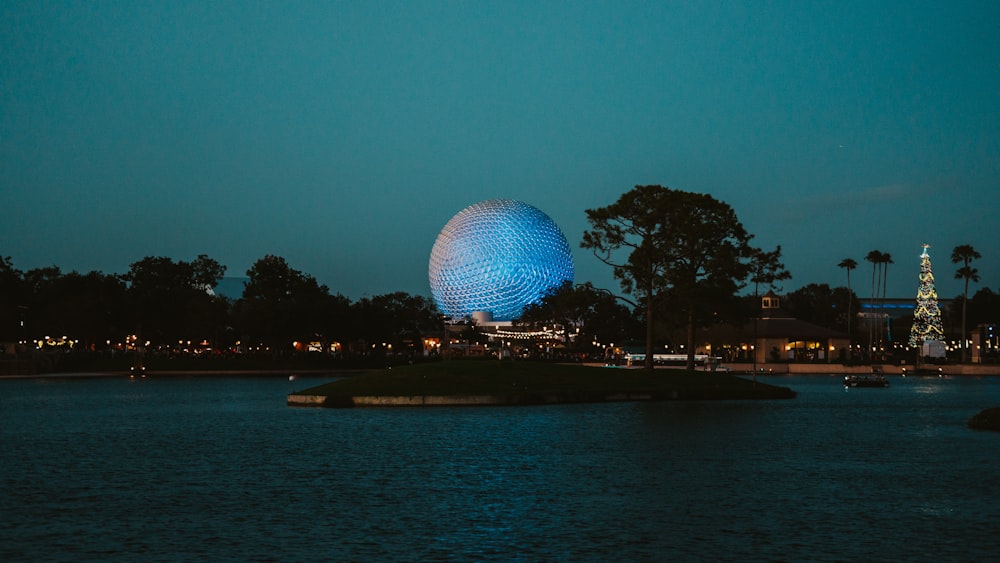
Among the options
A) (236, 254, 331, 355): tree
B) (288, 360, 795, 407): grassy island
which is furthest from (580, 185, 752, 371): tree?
(236, 254, 331, 355): tree

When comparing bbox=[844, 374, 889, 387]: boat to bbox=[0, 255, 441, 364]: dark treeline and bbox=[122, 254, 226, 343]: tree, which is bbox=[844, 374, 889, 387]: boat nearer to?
bbox=[0, 255, 441, 364]: dark treeline

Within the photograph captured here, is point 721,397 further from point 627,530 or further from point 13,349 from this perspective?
point 13,349

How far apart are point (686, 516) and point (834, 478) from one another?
7.77 meters

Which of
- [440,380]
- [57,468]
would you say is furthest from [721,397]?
[57,468]

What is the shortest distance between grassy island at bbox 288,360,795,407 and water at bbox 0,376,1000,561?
993cm

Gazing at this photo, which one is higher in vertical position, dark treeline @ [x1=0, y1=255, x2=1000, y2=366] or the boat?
dark treeline @ [x1=0, y1=255, x2=1000, y2=366]

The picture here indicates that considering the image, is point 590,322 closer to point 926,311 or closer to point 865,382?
point 926,311

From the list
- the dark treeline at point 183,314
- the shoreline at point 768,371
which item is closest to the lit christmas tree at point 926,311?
the shoreline at point 768,371

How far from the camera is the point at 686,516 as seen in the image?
2208 centimetres

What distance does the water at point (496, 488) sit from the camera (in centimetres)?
1912

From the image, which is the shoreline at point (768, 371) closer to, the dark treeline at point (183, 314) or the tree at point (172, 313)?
the dark treeline at point (183, 314)

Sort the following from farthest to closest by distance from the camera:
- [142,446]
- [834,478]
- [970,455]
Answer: [142,446]
[970,455]
[834,478]

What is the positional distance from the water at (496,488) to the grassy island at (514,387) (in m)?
9.93

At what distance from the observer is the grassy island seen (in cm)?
6062
